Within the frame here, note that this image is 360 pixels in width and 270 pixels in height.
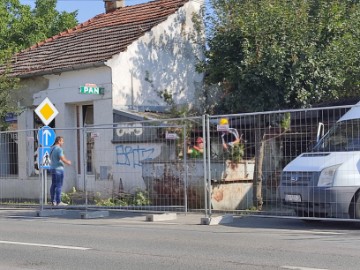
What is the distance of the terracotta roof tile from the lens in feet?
63.6

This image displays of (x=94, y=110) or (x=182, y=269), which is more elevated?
(x=94, y=110)

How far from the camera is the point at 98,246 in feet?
32.1

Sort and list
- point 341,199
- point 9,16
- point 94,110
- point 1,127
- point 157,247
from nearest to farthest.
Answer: point 157,247 → point 341,199 → point 94,110 → point 1,127 → point 9,16

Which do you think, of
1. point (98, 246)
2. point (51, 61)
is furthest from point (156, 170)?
point (51, 61)

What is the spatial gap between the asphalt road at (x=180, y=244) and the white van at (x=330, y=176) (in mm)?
426

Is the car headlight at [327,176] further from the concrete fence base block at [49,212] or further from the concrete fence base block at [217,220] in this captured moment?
the concrete fence base block at [49,212]

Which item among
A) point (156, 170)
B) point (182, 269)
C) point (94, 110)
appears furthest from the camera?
point (94, 110)

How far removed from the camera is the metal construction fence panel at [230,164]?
11219mm

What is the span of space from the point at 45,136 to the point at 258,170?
18.0ft

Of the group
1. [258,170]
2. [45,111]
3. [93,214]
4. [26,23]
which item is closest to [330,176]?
[258,170]

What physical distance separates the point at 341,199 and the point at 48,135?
25.1 feet

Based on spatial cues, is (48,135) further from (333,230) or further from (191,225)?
(333,230)

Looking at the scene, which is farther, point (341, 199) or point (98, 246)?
point (341, 199)

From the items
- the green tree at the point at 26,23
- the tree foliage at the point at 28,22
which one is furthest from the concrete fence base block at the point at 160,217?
the green tree at the point at 26,23
